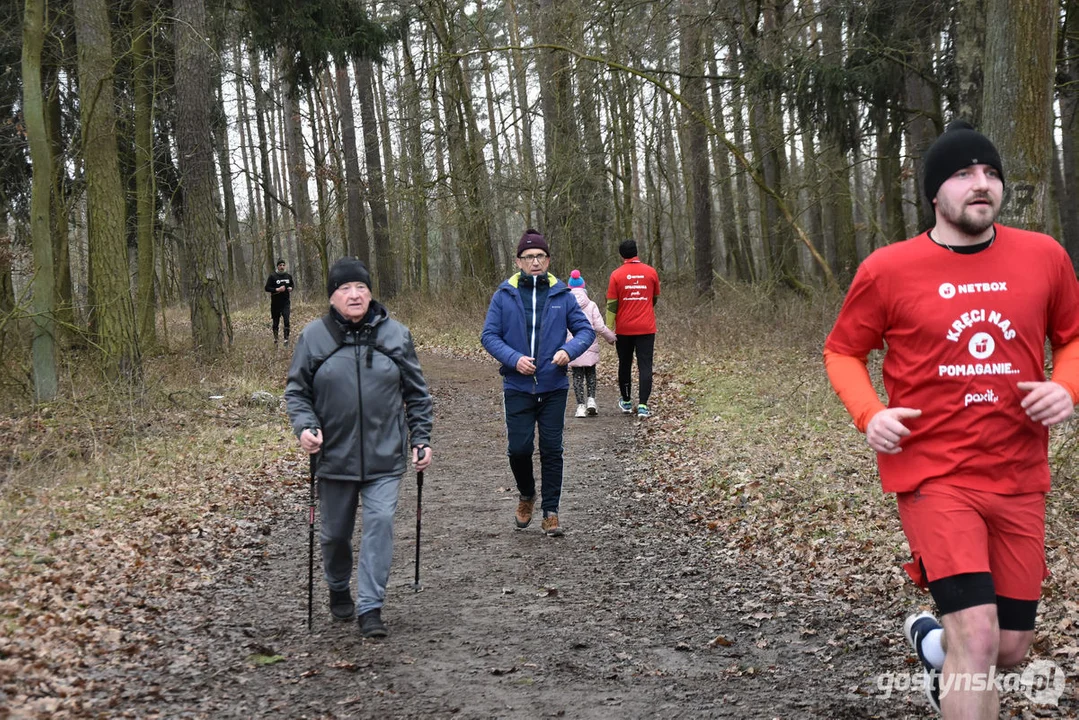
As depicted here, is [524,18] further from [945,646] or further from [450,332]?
[945,646]

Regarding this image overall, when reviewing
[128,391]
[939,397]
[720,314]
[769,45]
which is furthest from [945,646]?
[720,314]

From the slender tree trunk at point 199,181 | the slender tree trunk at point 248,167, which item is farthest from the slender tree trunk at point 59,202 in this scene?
the slender tree trunk at point 248,167

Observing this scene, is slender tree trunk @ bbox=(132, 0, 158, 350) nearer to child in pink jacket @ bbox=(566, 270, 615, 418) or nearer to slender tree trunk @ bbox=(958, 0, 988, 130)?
child in pink jacket @ bbox=(566, 270, 615, 418)

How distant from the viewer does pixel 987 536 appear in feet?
11.3

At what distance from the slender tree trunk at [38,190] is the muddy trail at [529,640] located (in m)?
5.03

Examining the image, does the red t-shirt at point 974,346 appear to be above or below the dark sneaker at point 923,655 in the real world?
above

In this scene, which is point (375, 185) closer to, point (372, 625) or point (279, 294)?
point (279, 294)

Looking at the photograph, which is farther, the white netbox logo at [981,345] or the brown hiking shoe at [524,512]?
the brown hiking shoe at [524,512]

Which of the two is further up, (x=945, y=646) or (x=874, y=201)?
(x=874, y=201)

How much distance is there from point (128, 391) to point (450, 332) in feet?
47.0

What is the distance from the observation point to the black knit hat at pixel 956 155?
11.6ft

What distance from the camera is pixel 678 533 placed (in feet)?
27.2

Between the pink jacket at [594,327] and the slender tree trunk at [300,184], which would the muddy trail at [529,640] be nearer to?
the pink jacket at [594,327]

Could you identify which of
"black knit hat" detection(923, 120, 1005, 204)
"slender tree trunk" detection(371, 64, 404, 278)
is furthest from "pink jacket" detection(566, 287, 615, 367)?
"slender tree trunk" detection(371, 64, 404, 278)
